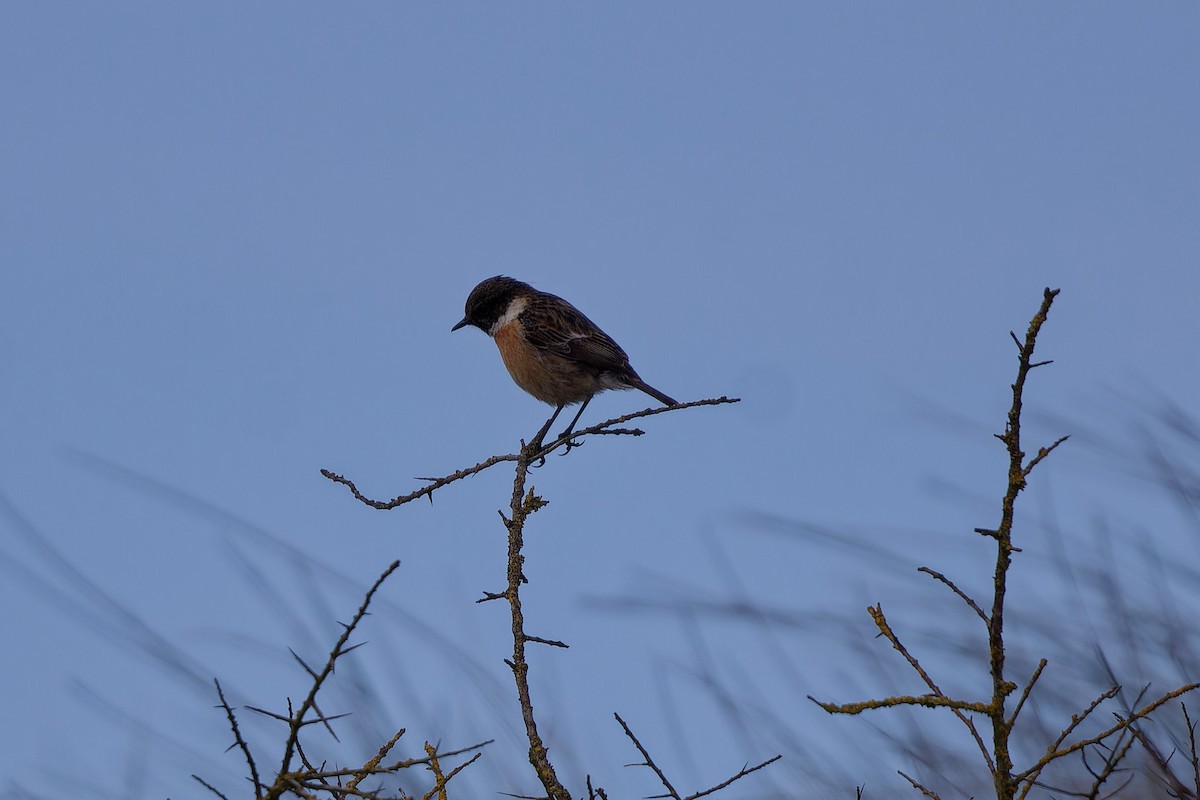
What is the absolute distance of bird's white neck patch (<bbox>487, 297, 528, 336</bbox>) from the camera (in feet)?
27.6

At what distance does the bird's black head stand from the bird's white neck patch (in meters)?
0.02

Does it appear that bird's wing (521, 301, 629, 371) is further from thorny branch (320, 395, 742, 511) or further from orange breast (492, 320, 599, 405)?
thorny branch (320, 395, 742, 511)

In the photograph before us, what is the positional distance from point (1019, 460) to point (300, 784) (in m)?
1.32

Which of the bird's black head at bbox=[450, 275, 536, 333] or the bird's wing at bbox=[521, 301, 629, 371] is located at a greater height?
the bird's black head at bbox=[450, 275, 536, 333]

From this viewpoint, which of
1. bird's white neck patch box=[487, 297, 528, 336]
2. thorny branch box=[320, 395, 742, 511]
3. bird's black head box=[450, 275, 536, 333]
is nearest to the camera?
thorny branch box=[320, 395, 742, 511]

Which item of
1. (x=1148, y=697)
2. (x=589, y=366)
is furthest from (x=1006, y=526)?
(x=589, y=366)

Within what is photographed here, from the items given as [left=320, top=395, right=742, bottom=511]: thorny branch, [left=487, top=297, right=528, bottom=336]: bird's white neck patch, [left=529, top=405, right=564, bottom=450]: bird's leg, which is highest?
[left=487, top=297, right=528, bottom=336]: bird's white neck patch

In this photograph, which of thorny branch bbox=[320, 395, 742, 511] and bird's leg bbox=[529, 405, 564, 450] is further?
bird's leg bbox=[529, 405, 564, 450]

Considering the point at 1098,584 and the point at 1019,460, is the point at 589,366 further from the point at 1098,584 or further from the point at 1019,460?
the point at 1019,460

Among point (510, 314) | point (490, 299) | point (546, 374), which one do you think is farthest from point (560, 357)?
point (490, 299)

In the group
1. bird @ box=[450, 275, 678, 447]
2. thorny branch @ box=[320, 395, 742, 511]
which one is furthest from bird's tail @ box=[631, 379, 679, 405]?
thorny branch @ box=[320, 395, 742, 511]

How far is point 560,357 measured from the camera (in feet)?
25.6

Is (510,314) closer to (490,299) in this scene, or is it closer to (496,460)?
(490,299)

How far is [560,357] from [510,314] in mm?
832
